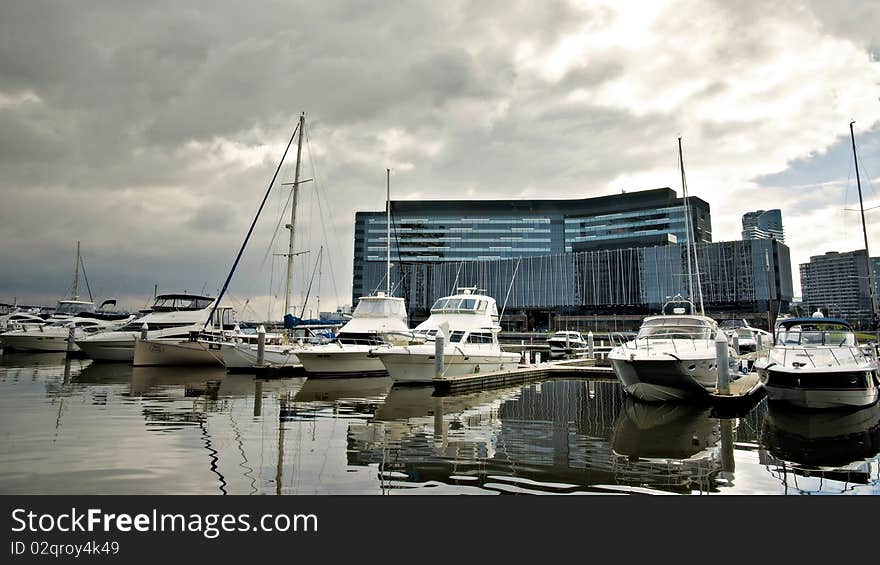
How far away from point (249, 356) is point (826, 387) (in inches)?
1143

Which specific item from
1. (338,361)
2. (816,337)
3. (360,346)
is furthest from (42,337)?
(816,337)

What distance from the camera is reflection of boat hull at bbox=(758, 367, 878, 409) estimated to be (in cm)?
1653

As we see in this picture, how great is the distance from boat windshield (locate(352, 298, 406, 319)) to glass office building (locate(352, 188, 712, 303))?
87.8 metres

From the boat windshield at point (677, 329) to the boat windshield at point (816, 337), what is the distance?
2.69 m

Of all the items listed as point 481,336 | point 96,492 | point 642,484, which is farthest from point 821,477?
point 481,336

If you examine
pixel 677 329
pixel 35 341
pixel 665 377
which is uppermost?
pixel 677 329

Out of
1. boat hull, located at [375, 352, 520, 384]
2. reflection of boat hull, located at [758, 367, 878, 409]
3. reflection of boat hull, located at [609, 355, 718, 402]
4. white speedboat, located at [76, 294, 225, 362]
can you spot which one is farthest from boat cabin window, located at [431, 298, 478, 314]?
white speedboat, located at [76, 294, 225, 362]

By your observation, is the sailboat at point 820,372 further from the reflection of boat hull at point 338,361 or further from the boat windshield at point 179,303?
the boat windshield at point 179,303

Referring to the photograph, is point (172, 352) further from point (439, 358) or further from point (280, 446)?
point (280, 446)

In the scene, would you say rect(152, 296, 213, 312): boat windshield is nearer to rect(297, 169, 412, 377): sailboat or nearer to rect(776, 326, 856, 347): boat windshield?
rect(297, 169, 412, 377): sailboat

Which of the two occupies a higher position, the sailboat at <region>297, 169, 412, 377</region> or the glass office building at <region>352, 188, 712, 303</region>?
the glass office building at <region>352, 188, 712, 303</region>

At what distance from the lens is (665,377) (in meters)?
18.4

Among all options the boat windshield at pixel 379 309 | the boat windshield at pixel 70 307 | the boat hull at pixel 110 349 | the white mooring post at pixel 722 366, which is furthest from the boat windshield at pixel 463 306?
the boat windshield at pixel 70 307

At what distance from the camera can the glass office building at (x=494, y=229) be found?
125 metres
